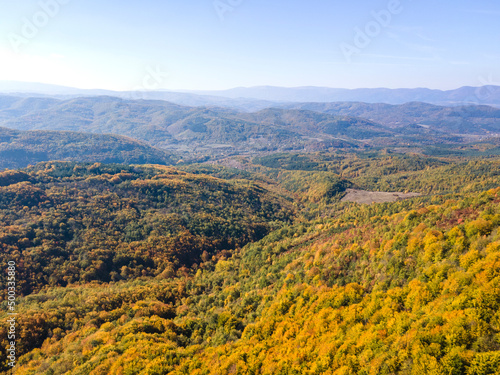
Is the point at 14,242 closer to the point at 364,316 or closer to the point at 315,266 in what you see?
the point at 315,266

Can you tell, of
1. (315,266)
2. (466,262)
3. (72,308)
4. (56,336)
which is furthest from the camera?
(72,308)

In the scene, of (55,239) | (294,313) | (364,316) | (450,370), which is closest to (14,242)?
(55,239)

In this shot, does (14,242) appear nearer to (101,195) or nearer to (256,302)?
(101,195)

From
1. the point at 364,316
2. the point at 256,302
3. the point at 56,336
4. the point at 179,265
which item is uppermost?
the point at 364,316

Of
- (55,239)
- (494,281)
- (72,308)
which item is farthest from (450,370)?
(55,239)

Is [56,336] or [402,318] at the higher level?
[402,318]

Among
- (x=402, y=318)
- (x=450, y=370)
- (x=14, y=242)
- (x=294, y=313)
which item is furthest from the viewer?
(x=14, y=242)

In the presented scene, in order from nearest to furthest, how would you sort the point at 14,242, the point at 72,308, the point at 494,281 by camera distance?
the point at 494,281 → the point at 72,308 → the point at 14,242

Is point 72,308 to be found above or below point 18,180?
below

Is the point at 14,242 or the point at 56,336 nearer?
the point at 56,336
